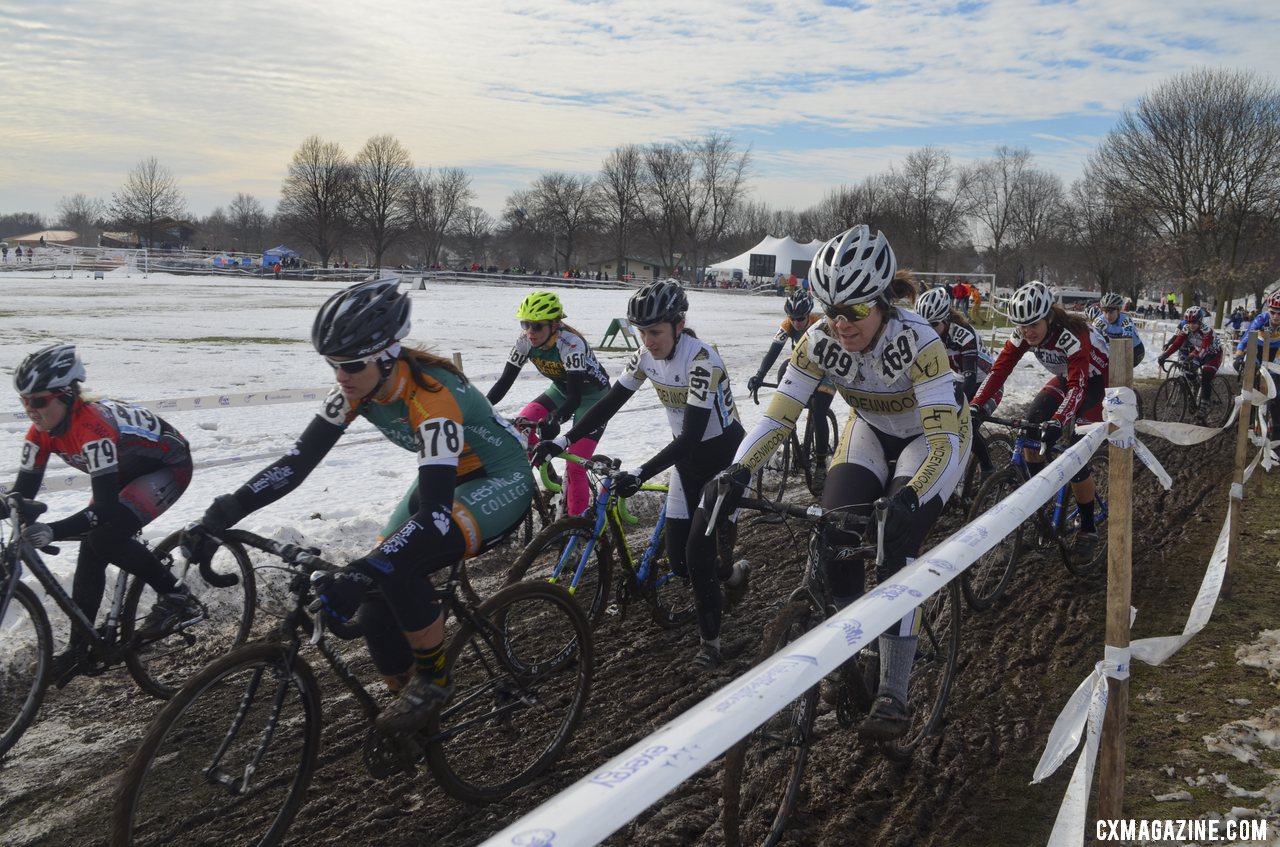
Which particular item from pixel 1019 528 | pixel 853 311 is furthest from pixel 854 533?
pixel 1019 528

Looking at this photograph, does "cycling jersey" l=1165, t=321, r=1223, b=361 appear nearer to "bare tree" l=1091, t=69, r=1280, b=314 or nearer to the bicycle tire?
the bicycle tire

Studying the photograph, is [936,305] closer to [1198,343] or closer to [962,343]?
[962,343]

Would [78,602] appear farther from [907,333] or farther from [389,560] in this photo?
[907,333]

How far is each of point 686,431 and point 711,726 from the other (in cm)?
349

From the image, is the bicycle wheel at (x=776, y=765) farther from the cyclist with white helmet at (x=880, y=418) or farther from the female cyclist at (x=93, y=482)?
the female cyclist at (x=93, y=482)

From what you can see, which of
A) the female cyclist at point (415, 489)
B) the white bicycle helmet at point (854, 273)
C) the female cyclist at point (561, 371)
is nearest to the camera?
the female cyclist at point (415, 489)

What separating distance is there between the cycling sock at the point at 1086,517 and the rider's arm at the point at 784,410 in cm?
397

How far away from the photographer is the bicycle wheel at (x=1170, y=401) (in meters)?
14.9

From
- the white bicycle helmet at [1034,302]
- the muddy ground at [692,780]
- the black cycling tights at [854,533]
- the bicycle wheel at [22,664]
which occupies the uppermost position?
the white bicycle helmet at [1034,302]

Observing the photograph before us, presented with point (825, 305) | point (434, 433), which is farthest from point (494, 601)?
point (825, 305)

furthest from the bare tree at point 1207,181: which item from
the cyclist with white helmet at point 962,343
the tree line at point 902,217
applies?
the cyclist with white helmet at point 962,343

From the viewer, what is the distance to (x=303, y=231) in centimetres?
8350

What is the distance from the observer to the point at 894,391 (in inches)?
179

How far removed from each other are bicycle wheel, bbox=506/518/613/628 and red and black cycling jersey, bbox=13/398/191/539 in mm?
2305
